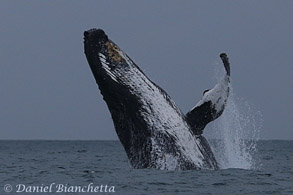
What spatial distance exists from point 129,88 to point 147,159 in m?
1.13

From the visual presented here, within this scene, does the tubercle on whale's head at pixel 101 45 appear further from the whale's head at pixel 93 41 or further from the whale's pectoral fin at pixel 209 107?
the whale's pectoral fin at pixel 209 107

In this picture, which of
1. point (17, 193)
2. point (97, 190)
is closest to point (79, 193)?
point (97, 190)

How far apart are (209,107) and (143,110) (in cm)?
109

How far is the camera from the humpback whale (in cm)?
1032

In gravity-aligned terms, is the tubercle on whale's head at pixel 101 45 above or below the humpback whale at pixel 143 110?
above

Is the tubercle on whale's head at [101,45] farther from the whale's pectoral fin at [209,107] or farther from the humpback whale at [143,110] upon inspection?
the whale's pectoral fin at [209,107]

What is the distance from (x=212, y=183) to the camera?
36.4 ft

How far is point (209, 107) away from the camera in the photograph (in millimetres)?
10719

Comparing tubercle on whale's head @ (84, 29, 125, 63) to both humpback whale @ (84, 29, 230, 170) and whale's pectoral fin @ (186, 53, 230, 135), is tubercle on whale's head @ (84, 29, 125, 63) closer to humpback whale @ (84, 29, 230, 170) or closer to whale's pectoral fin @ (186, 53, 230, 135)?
humpback whale @ (84, 29, 230, 170)

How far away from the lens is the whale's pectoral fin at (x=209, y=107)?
10.7m

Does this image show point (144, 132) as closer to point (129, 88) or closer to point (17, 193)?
point (129, 88)

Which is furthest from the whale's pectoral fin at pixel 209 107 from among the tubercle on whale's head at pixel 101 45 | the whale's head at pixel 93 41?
the whale's head at pixel 93 41

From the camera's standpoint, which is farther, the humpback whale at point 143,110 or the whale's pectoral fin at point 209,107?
the whale's pectoral fin at point 209,107

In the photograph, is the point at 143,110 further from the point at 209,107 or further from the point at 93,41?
the point at 93,41
